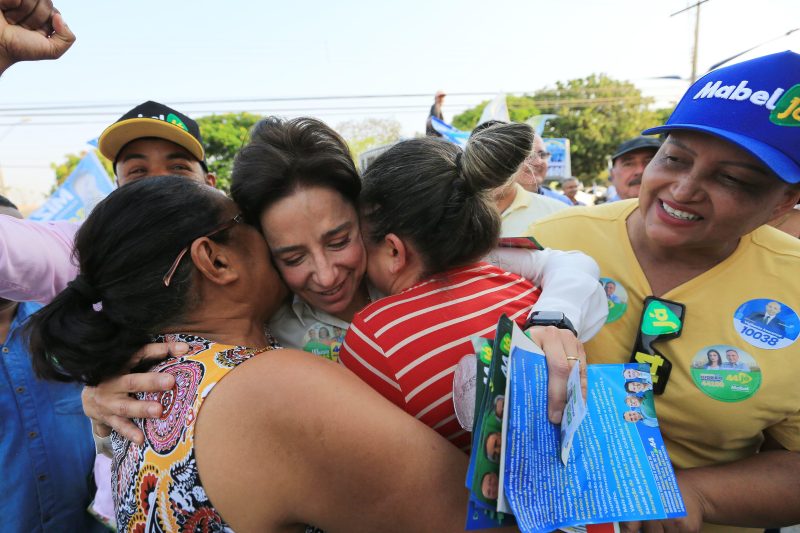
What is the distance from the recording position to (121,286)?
1341mm

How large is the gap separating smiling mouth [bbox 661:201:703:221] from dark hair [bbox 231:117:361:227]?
1.11m

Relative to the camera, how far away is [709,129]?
1453 millimetres

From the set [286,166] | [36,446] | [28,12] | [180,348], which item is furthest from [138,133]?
[180,348]

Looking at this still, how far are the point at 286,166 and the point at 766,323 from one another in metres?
1.70

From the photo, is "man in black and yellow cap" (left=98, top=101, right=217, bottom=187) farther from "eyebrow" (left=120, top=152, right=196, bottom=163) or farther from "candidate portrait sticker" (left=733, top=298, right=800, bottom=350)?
"candidate portrait sticker" (left=733, top=298, right=800, bottom=350)

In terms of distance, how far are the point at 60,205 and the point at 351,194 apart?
738 cm

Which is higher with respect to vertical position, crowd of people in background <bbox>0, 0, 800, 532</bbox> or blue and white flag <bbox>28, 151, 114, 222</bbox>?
crowd of people in background <bbox>0, 0, 800, 532</bbox>

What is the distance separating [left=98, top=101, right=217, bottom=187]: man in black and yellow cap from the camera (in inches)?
107

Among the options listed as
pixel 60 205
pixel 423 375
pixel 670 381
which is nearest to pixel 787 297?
pixel 670 381

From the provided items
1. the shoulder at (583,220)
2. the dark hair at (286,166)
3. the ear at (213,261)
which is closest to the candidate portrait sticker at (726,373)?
the shoulder at (583,220)

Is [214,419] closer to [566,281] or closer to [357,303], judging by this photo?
[357,303]

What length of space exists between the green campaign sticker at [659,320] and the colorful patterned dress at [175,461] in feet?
4.32

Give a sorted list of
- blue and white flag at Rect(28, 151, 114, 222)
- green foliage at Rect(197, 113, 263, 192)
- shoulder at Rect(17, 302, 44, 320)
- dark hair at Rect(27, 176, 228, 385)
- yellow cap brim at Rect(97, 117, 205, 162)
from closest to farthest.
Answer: dark hair at Rect(27, 176, 228, 385) < shoulder at Rect(17, 302, 44, 320) < yellow cap brim at Rect(97, 117, 205, 162) < blue and white flag at Rect(28, 151, 114, 222) < green foliage at Rect(197, 113, 263, 192)

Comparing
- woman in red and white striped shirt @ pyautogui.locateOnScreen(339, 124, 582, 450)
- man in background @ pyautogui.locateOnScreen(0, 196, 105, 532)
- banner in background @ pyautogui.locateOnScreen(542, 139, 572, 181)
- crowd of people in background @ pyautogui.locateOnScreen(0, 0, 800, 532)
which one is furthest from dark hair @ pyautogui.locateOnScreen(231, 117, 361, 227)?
banner in background @ pyautogui.locateOnScreen(542, 139, 572, 181)
